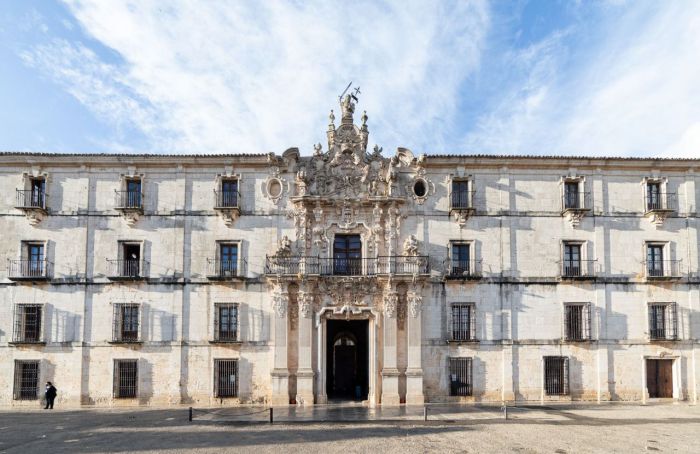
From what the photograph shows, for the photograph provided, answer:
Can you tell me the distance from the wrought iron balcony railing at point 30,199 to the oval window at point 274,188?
11.9 m

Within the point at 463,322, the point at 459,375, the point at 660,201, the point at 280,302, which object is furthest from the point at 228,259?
the point at 660,201

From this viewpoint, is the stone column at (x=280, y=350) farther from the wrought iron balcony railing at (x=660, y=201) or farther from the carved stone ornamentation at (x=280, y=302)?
the wrought iron balcony railing at (x=660, y=201)

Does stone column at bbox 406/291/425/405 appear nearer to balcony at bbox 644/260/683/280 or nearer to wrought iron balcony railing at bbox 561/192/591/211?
wrought iron balcony railing at bbox 561/192/591/211

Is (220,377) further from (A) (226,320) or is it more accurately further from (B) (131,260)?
(B) (131,260)

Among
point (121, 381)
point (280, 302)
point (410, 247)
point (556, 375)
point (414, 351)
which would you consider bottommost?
point (121, 381)

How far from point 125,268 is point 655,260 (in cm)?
2844

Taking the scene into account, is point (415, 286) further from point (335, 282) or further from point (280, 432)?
point (280, 432)

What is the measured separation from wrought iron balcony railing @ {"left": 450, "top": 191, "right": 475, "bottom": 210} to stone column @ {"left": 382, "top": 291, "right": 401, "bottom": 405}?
5.90 meters

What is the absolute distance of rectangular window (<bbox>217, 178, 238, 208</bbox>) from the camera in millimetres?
30219

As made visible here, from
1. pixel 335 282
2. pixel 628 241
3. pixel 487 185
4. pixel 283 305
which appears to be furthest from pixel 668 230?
pixel 283 305

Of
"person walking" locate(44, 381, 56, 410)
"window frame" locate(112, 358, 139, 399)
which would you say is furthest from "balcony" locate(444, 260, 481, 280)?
"person walking" locate(44, 381, 56, 410)

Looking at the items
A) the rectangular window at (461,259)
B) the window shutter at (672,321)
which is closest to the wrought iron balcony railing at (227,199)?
the rectangular window at (461,259)

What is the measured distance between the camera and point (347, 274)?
2977cm

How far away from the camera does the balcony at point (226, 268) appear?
2970 centimetres
